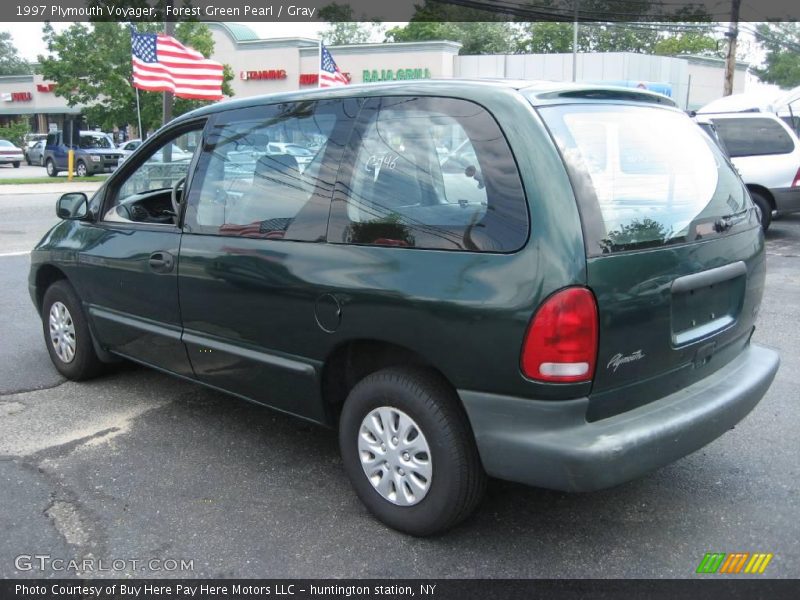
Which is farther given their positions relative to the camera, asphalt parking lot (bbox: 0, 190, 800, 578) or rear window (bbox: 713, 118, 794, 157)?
rear window (bbox: 713, 118, 794, 157)

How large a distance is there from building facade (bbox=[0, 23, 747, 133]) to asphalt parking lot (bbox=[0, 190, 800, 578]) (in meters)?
31.0

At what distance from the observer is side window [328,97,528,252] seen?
2.71m

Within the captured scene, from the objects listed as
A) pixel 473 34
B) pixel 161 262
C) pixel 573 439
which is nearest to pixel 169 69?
pixel 161 262

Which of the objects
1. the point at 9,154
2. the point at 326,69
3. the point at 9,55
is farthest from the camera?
the point at 9,55

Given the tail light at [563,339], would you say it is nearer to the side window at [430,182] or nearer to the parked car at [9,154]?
the side window at [430,182]

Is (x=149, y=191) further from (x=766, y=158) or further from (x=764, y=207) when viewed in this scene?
(x=766, y=158)

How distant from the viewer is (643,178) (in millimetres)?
2973

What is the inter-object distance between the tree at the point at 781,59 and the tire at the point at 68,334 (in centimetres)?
6957

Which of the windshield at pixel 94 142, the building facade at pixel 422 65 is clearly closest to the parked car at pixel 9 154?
the windshield at pixel 94 142

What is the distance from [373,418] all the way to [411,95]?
1.34 meters

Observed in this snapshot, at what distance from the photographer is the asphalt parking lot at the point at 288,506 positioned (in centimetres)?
288

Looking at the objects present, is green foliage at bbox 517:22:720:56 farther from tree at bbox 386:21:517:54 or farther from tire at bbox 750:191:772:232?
tire at bbox 750:191:772:232
